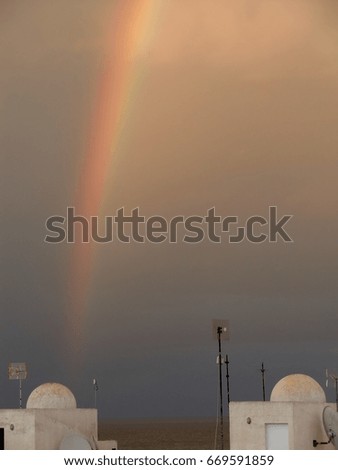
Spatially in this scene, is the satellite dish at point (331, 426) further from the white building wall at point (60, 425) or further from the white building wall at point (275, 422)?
the white building wall at point (60, 425)

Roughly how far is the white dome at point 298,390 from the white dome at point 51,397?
6628 mm

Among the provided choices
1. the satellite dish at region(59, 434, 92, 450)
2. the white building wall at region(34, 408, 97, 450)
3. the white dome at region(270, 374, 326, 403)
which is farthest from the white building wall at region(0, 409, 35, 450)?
the white dome at region(270, 374, 326, 403)

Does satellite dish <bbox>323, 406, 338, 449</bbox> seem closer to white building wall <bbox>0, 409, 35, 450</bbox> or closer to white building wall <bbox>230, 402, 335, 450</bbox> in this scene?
white building wall <bbox>230, 402, 335, 450</bbox>

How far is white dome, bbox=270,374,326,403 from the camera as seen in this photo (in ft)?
108

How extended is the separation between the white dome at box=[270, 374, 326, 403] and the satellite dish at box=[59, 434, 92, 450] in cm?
595

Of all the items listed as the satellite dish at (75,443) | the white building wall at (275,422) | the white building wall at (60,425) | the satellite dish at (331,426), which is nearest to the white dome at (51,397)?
the white building wall at (60,425)

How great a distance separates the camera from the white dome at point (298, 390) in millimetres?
32875

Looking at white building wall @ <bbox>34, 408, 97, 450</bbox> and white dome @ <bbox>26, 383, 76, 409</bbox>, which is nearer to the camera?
white building wall @ <bbox>34, 408, 97, 450</bbox>

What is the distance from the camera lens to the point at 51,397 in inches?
1359

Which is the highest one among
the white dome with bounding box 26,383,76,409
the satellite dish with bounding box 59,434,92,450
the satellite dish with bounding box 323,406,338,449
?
the white dome with bounding box 26,383,76,409

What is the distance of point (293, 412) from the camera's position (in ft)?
104
